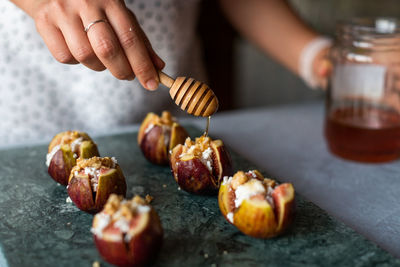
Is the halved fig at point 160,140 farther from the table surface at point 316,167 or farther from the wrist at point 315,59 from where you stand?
the wrist at point 315,59

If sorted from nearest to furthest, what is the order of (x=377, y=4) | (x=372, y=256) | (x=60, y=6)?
(x=372, y=256) < (x=60, y=6) < (x=377, y=4)

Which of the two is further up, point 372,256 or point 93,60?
point 93,60

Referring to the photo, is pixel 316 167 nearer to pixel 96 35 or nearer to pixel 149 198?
pixel 149 198

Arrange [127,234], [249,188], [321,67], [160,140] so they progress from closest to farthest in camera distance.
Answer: [127,234] → [249,188] → [160,140] → [321,67]

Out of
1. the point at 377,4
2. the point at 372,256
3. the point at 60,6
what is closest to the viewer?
the point at 372,256

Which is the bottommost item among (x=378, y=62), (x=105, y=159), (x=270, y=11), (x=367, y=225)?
(x=367, y=225)

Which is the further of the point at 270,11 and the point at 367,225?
the point at 270,11

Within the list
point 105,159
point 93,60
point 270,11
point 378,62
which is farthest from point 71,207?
point 270,11

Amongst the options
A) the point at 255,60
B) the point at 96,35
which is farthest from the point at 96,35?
the point at 255,60

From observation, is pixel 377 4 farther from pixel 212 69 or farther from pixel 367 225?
pixel 367 225
